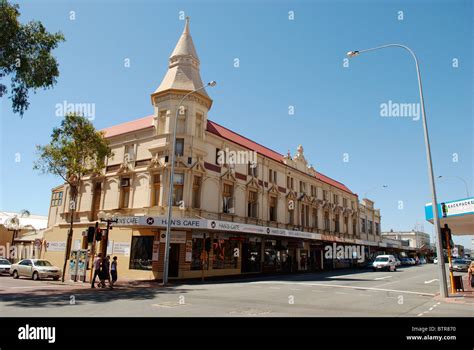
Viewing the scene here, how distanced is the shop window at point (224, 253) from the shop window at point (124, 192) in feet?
25.4

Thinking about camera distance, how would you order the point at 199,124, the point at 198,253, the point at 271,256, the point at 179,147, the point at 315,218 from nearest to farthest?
1. the point at 198,253
2. the point at 179,147
3. the point at 199,124
4. the point at 271,256
5. the point at 315,218

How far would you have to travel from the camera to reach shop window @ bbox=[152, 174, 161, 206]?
85.6 ft

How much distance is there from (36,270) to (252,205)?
58.8 ft

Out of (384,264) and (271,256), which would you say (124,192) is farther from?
(384,264)

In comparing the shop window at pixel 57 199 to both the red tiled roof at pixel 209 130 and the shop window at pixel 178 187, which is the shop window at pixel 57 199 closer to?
the red tiled roof at pixel 209 130

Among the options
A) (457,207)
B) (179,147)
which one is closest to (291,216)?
(179,147)

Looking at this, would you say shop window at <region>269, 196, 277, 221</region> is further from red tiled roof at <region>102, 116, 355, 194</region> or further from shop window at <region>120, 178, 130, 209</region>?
shop window at <region>120, 178, 130, 209</region>

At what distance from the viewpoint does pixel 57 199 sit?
113 feet

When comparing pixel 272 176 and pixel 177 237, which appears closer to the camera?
pixel 177 237
